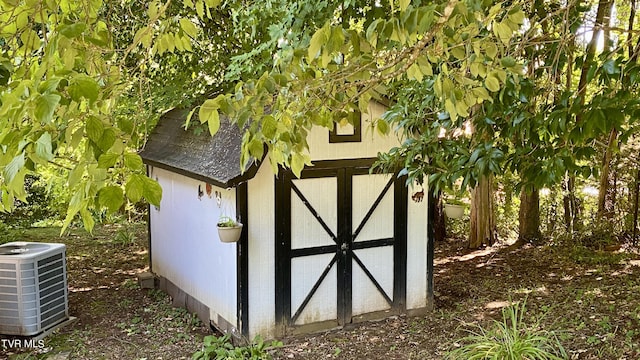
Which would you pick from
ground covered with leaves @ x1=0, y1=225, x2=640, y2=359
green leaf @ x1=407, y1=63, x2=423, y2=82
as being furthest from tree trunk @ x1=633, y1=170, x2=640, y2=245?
green leaf @ x1=407, y1=63, x2=423, y2=82

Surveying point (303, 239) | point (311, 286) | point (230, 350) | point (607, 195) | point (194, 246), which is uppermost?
point (607, 195)

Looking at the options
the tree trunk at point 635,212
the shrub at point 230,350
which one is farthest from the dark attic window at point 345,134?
the tree trunk at point 635,212

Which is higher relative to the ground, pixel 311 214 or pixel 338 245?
pixel 311 214

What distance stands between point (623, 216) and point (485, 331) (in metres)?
4.54

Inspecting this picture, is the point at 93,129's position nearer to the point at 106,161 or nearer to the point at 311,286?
the point at 106,161

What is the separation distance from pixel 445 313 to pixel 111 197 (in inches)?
218

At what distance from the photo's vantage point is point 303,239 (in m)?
5.84

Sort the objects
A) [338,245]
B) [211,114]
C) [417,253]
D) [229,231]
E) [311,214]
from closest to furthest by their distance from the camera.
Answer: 1. [211,114]
2. [229,231]
3. [311,214]
4. [338,245]
5. [417,253]

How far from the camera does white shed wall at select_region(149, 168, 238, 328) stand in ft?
18.7

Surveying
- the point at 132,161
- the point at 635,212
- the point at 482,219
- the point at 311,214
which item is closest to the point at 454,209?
the point at 311,214

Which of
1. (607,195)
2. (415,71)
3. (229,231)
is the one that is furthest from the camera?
(607,195)

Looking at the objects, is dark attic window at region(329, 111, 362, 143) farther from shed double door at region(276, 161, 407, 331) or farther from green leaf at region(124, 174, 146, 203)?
green leaf at region(124, 174, 146, 203)

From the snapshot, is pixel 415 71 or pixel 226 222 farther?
pixel 226 222

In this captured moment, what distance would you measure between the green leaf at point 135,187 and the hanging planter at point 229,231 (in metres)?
3.79
